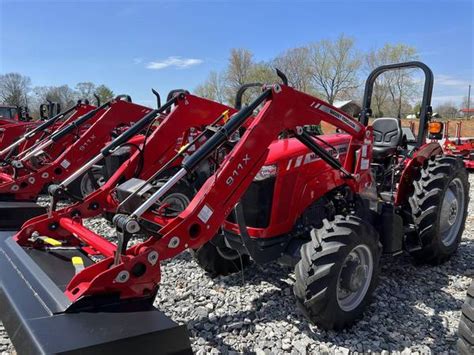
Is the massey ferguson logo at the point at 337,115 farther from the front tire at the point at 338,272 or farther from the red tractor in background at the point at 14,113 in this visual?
the red tractor in background at the point at 14,113

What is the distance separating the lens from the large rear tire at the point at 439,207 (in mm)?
4461

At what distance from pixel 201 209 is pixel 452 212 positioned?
134 inches

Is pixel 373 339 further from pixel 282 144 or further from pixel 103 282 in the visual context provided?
pixel 103 282

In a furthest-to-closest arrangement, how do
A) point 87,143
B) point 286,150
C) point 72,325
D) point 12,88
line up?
point 12,88 < point 87,143 < point 286,150 < point 72,325

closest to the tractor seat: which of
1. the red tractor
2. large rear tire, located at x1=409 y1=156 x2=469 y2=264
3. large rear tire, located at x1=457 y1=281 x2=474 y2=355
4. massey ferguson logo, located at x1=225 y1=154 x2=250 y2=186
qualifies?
the red tractor

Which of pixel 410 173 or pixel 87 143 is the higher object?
pixel 87 143

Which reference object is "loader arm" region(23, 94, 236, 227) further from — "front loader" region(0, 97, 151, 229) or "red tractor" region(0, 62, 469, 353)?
"front loader" region(0, 97, 151, 229)

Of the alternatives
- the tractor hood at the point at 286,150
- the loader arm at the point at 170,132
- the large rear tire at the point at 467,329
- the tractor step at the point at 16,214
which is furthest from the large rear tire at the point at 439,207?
the tractor step at the point at 16,214

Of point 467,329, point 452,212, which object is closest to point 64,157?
point 452,212

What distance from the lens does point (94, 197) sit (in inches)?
177

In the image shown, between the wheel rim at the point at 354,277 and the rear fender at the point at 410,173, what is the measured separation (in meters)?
1.40

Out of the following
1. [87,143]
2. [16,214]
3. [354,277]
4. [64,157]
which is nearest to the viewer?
[354,277]

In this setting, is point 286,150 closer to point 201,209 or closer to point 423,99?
point 201,209

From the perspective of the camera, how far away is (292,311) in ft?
12.2
